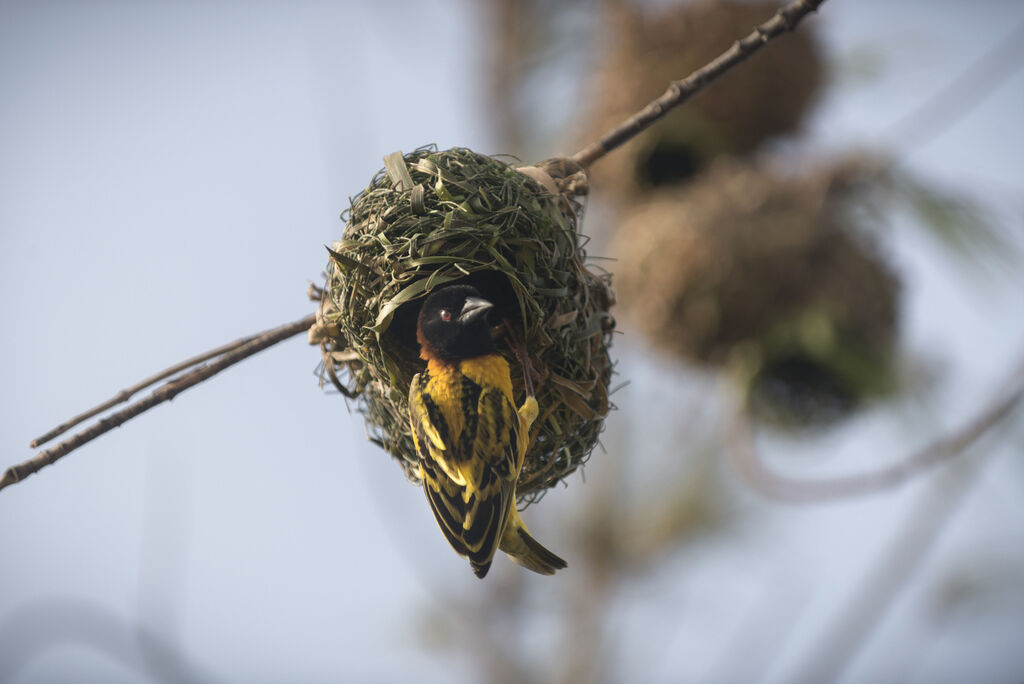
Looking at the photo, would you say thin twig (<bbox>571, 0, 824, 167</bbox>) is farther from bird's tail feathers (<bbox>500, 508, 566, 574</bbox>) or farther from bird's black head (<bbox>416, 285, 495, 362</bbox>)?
bird's tail feathers (<bbox>500, 508, 566, 574</bbox>)

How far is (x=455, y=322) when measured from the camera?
2.05m

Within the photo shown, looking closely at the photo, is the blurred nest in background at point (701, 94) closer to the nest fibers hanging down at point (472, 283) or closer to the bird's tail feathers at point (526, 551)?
the nest fibers hanging down at point (472, 283)

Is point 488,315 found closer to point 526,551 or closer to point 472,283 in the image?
point 472,283

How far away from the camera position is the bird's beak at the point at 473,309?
2.00 metres

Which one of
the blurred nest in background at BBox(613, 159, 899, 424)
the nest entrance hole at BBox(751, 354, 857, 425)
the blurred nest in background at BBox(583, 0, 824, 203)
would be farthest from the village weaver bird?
the blurred nest in background at BBox(583, 0, 824, 203)

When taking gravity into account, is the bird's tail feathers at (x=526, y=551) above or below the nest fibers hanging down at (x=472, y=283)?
below

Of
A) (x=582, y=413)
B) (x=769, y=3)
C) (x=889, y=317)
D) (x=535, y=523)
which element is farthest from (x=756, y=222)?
(x=535, y=523)

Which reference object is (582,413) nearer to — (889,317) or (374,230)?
(374,230)

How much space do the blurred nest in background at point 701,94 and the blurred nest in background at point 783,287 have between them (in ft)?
1.46

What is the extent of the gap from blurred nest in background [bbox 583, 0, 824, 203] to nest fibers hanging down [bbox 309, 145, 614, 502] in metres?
2.97

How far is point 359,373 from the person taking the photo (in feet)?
7.25

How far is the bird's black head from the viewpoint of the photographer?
2.02 m

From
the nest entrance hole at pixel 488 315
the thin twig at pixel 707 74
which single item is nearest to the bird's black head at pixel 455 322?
the nest entrance hole at pixel 488 315

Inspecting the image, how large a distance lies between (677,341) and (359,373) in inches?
115
